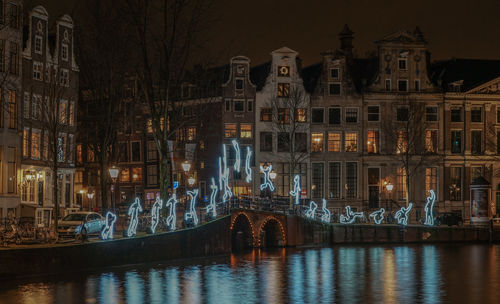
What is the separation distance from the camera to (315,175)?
274 feet

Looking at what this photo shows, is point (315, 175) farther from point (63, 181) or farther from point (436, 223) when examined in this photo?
point (63, 181)

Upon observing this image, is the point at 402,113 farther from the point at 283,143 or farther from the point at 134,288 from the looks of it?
the point at 134,288

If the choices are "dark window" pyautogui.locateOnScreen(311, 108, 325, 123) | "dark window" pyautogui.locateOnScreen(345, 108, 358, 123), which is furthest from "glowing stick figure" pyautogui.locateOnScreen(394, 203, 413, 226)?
"dark window" pyautogui.locateOnScreen(311, 108, 325, 123)

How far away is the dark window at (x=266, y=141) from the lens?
8244 centimetres

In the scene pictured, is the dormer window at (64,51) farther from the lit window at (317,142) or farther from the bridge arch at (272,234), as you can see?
the lit window at (317,142)

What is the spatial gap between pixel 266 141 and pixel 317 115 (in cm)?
595

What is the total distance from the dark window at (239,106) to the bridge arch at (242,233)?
65.6 feet

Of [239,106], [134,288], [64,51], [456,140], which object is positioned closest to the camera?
[134,288]

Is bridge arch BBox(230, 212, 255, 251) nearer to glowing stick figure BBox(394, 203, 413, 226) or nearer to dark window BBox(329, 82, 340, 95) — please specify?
glowing stick figure BBox(394, 203, 413, 226)

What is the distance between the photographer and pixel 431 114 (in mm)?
84875

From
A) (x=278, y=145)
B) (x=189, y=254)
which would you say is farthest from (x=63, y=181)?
(x=278, y=145)

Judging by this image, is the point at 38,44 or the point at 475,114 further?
the point at 475,114

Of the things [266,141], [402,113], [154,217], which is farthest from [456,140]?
[154,217]

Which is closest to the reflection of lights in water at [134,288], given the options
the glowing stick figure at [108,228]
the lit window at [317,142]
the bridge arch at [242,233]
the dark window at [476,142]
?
the glowing stick figure at [108,228]
